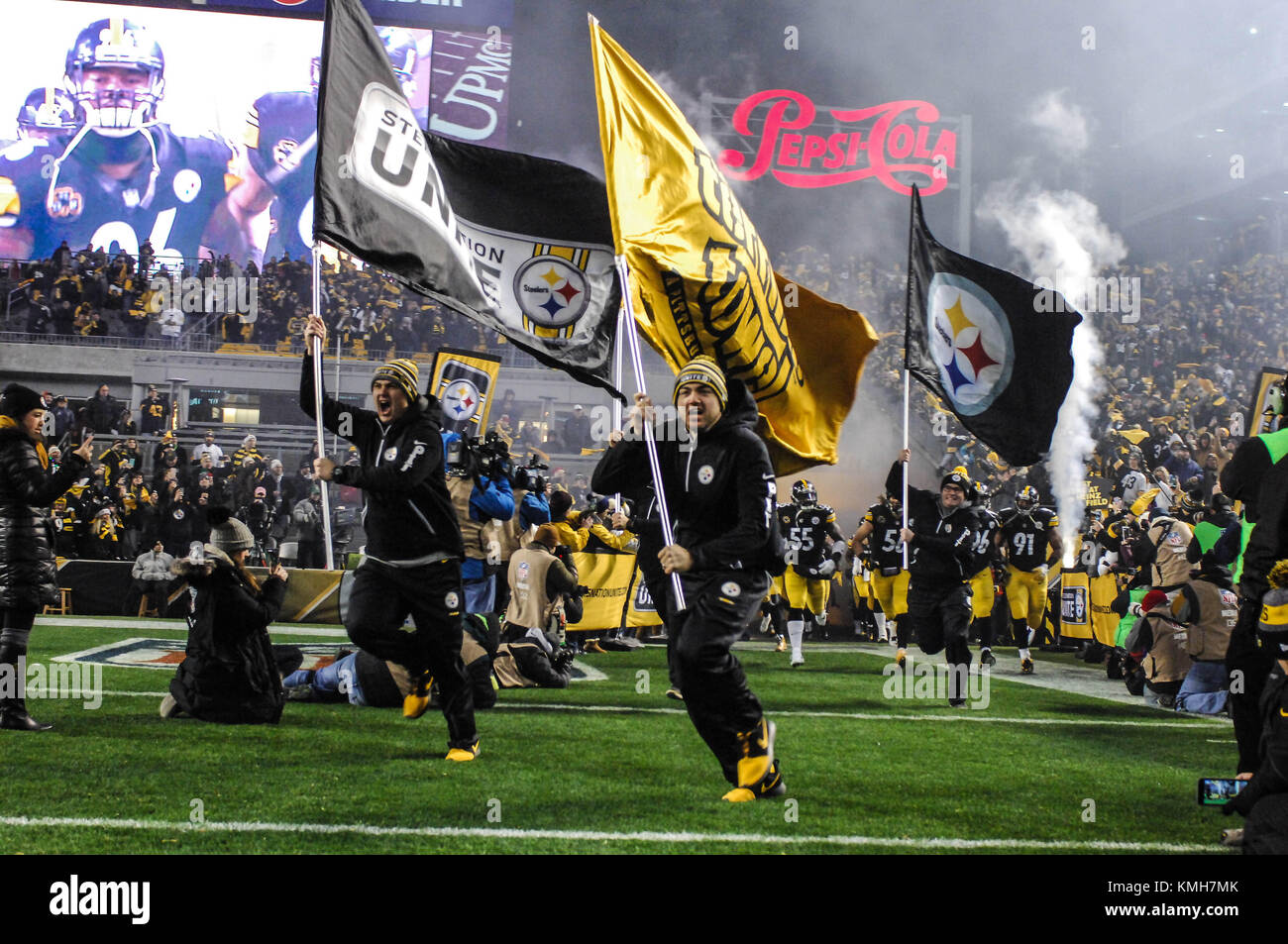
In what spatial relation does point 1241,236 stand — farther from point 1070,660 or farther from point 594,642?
point 594,642

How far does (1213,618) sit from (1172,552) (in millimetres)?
1008

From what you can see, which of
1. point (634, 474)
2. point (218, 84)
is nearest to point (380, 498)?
point (634, 474)

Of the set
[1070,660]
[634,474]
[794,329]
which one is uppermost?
[794,329]

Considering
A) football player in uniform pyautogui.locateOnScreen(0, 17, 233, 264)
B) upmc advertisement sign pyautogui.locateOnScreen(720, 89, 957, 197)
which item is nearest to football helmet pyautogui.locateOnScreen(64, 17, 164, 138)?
football player in uniform pyautogui.locateOnScreen(0, 17, 233, 264)

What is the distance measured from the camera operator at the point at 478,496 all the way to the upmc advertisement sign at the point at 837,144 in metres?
24.6

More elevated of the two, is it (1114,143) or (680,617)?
(1114,143)

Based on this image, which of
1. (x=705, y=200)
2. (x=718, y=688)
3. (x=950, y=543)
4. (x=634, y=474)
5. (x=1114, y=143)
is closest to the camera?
(x=718, y=688)

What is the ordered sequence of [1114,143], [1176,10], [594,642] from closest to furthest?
1. [594,642]
2. [1176,10]
3. [1114,143]

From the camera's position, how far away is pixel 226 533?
7.61 m

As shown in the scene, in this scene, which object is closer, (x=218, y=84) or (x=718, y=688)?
(x=718, y=688)

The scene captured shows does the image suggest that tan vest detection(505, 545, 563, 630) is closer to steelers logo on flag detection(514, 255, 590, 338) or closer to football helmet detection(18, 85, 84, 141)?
steelers logo on flag detection(514, 255, 590, 338)

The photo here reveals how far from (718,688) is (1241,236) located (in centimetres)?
3738

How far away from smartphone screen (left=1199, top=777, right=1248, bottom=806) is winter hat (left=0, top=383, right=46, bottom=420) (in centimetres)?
639

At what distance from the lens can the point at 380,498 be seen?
6.29m
